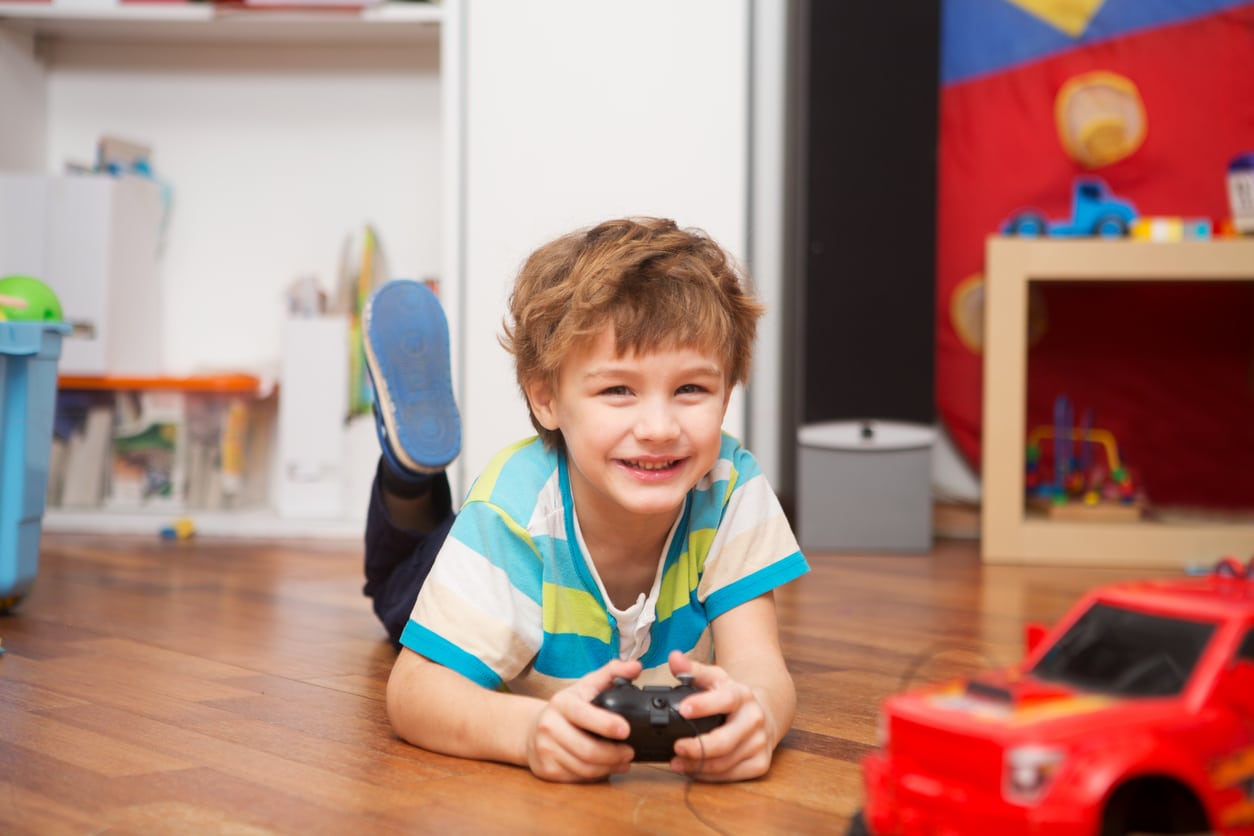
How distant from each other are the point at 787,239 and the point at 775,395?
30 centimetres

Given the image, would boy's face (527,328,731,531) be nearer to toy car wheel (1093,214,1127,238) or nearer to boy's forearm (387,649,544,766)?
boy's forearm (387,649,544,766)

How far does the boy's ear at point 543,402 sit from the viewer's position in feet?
2.97

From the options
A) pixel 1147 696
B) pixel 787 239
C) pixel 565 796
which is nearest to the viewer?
pixel 1147 696

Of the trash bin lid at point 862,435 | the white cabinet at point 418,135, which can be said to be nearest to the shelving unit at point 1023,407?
the trash bin lid at point 862,435

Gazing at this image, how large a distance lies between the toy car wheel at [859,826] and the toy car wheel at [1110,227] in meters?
1.69

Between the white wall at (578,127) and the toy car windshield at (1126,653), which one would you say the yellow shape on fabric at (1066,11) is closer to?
the white wall at (578,127)

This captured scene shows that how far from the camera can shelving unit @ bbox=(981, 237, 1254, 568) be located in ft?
6.72

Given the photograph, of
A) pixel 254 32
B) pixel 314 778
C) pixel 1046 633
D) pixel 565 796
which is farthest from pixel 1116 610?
pixel 254 32

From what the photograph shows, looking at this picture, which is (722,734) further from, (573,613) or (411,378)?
(411,378)

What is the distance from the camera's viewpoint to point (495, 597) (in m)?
0.86

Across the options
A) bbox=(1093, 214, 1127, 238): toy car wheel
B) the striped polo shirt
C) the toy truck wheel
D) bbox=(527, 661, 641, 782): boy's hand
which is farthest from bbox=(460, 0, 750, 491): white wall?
the toy truck wheel

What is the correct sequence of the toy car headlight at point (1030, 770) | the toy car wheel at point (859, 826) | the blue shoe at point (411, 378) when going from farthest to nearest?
1. the blue shoe at point (411, 378)
2. the toy car wheel at point (859, 826)
3. the toy car headlight at point (1030, 770)

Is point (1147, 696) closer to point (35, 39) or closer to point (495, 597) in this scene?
point (495, 597)

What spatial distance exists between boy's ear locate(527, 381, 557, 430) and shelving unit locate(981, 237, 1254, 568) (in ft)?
4.38
